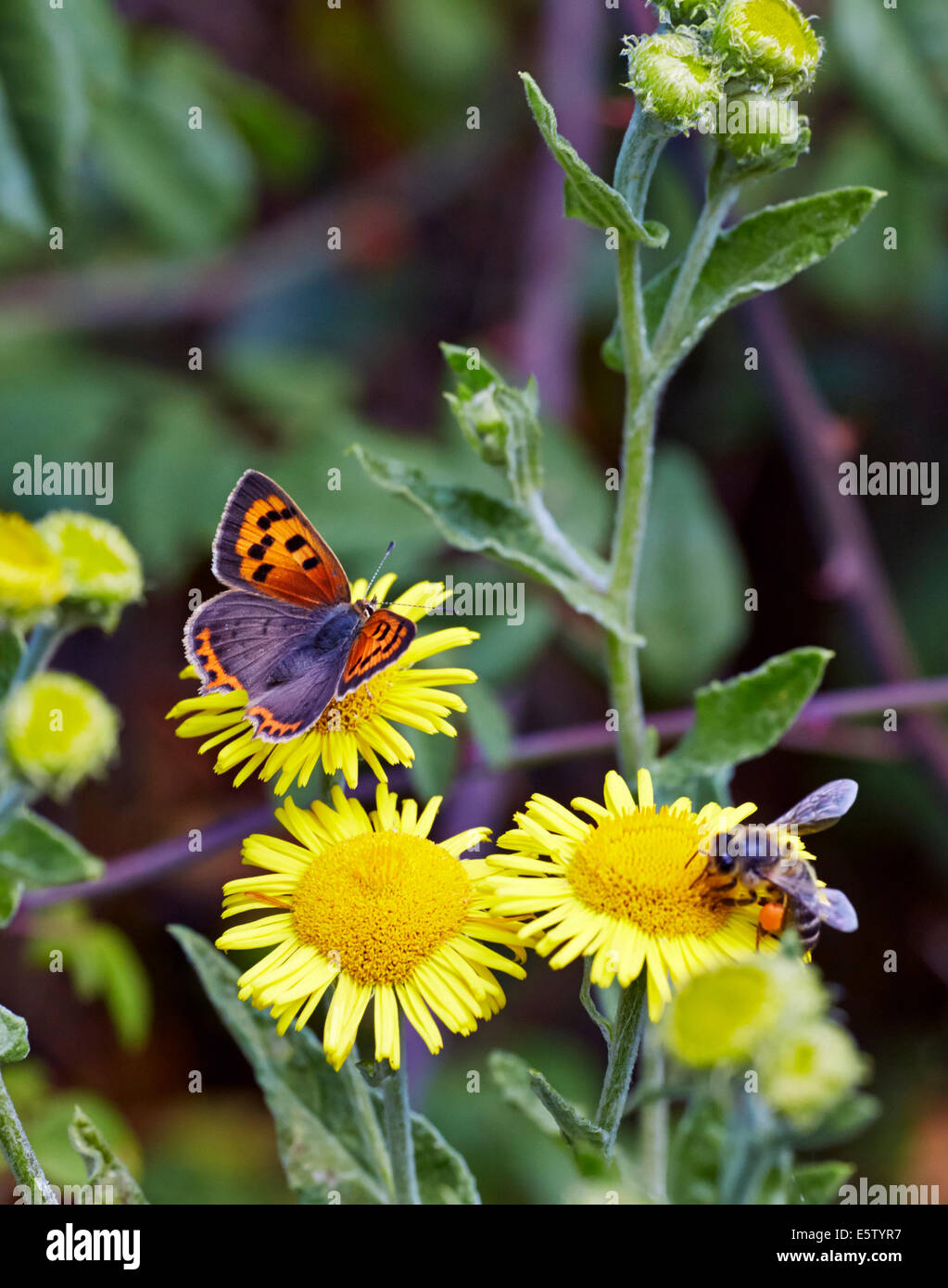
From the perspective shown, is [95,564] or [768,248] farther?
[768,248]

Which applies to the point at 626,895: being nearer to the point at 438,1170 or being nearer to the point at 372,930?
the point at 372,930

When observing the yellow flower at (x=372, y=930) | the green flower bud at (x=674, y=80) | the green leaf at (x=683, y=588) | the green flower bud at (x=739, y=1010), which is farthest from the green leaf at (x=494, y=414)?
the green leaf at (x=683, y=588)

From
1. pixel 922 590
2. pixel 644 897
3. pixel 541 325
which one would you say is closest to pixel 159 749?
pixel 541 325

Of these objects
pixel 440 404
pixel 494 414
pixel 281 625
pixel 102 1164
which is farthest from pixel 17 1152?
pixel 440 404

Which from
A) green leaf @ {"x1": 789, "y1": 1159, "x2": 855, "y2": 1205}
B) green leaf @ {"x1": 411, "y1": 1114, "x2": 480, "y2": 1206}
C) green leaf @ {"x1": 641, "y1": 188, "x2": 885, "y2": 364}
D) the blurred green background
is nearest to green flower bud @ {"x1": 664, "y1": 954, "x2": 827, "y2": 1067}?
green leaf @ {"x1": 789, "y1": 1159, "x2": 855, "y2": 1205}

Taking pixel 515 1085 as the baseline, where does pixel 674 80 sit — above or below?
above

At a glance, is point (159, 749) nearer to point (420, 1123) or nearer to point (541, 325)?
point (541, 325)

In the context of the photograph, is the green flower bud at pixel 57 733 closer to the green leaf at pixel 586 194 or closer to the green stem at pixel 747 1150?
the green stem at pixel 747 1150
